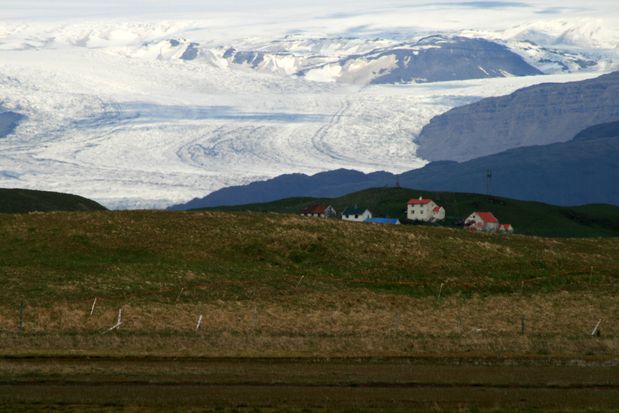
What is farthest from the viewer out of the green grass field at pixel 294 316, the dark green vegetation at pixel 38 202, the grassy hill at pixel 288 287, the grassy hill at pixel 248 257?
the dark green vegetation at pixel 38 202

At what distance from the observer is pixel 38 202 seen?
164 m

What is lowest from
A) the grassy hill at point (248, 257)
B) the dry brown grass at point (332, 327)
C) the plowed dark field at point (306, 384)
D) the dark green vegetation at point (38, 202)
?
the dark green vegetation at point (38, 202)

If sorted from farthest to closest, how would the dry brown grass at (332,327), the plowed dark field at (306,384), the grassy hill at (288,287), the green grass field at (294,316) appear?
the grassy hill at (288,287) → the dry brown grass at (332,327) → the green grass field at (294,316) → the plowed dark field at (306,384)

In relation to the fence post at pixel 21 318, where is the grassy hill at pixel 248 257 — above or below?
below

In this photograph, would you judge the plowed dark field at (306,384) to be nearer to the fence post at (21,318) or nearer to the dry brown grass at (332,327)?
the dry brown grass at (332,327)

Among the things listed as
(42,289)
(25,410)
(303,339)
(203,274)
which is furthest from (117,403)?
(203,274)

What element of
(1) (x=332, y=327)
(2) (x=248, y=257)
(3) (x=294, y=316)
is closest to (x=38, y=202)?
(2) (x=248, y=257)

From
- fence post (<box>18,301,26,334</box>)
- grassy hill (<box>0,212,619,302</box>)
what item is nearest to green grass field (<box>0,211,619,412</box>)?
fence post (<box>18,301,26,334</box>)

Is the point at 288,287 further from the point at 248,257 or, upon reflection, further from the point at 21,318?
the point at 21,318

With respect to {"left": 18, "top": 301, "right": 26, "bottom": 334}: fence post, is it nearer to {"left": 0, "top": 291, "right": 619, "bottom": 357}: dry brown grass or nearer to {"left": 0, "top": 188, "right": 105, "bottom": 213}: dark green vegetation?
{"left": 0, "top": 291, "right": 619, "bottom": 357}: dry brown grass

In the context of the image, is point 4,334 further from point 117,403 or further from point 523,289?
point 523,289

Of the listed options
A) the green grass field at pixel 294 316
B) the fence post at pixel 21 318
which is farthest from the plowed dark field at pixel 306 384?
the fence post at pixel 21 318

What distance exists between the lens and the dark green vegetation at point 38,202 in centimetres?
15838

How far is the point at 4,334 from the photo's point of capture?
43281mm
